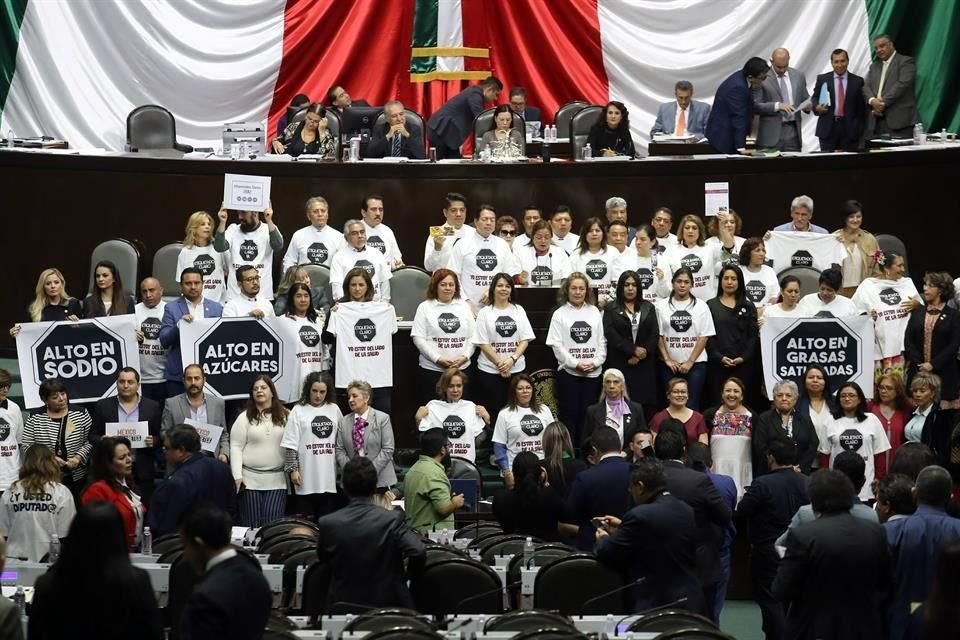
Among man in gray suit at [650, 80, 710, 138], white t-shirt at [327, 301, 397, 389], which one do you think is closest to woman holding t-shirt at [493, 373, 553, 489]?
white t-shirt at [327, 301, 397, 389]

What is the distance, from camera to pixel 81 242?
641 inches

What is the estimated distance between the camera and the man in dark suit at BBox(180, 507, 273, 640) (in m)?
6.11

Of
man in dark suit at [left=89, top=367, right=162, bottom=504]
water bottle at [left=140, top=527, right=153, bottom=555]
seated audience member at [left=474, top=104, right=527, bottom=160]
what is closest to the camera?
water bottle at [left=140, top=527, right=153, bottom=555]

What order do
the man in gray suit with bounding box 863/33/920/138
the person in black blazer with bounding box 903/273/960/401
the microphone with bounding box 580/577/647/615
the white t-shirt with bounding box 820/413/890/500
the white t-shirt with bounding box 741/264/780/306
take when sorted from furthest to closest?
the man in gray suit with bounding box 863/33/920/138 → the white t-shirt with bounding box 741/264/780/306 → the person in black blazer with bounding box 903/273/960/401 → the white t-shirt with bounding box 820/413/890/500 → the microphone with bounding box 580/577/647/615

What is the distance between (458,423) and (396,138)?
4.94m

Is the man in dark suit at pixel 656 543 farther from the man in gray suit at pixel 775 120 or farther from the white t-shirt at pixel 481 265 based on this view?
the man in gray suit at pixel 775 120

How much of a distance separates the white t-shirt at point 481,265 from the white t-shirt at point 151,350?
2.82m

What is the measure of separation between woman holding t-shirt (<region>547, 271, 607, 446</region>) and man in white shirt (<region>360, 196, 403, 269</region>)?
2355 millimetres

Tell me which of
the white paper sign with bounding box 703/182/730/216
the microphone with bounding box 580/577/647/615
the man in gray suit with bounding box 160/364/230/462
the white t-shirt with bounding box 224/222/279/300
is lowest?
the microphone with bounding box 580/577/647/615

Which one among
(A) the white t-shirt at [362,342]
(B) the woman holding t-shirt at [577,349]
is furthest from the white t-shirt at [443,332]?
(B) the woman holding t-shirt at [577,349]

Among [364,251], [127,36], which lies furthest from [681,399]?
[127,36]

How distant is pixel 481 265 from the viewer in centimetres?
1436

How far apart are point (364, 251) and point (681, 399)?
3728 millimetres

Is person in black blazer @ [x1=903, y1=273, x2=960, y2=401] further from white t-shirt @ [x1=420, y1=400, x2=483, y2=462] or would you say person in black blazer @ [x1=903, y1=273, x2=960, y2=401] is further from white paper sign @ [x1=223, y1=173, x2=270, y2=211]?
white paper sign @ [x1=223, y1=173, x2=270, y2=211]
